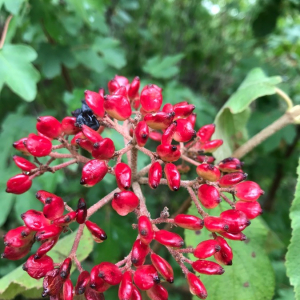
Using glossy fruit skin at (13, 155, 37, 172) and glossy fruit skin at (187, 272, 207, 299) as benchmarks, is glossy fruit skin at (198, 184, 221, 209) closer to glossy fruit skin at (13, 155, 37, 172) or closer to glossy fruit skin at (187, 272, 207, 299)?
glossy fruit skin at (187, 272, 207, 299)

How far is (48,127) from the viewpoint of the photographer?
3.60 feet

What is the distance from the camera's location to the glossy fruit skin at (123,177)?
0.93m

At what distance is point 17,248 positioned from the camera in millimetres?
1023

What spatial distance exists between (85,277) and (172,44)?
13.7 ft

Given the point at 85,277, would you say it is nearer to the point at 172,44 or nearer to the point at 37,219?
the point at 37,219

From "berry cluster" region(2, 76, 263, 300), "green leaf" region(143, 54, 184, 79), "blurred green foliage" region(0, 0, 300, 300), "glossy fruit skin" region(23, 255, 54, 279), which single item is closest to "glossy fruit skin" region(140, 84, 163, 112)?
"berry cluster" region(2, 76, 263, 300)

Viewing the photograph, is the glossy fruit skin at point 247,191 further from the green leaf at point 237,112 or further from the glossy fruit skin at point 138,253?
the green leaf at point 237,112

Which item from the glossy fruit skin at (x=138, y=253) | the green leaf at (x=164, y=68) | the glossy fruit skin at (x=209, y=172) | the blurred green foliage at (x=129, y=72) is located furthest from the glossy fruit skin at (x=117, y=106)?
the green leaf at (x=164, y=68)

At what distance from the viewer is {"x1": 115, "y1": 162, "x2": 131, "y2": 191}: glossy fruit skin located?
929mm

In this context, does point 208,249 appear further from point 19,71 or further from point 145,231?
point 19,71

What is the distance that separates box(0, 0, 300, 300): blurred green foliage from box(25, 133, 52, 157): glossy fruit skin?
52 cm

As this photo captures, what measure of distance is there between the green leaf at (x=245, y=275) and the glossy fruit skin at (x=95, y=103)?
604 millimetres

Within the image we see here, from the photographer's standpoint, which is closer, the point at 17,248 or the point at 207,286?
the point at 17,248

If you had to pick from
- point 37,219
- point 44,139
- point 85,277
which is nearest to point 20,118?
point 44,139
